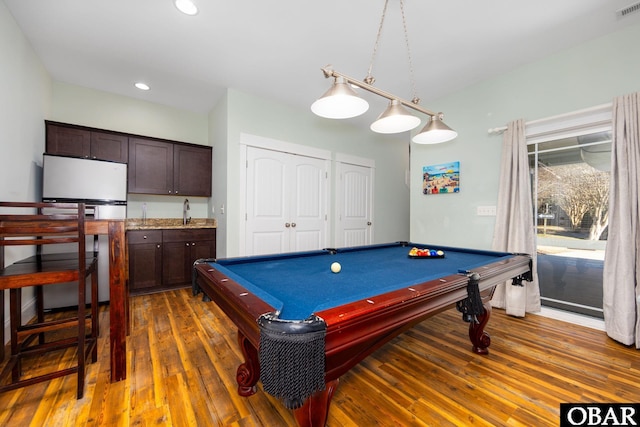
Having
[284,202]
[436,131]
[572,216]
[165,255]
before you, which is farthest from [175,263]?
[572,216]

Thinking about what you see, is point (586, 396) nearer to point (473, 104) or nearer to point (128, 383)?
point (128, 383)

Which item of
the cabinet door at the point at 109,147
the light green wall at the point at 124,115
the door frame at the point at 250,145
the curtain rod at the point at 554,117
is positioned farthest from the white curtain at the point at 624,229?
the cabinet door at the point at 109,147

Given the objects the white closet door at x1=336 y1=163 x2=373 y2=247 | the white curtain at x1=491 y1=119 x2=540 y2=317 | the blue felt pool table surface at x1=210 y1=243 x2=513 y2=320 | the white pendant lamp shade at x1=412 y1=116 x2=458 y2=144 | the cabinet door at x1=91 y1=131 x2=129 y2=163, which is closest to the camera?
the blue felt pool table surface at x1=210 y1=243 x2=513 y2=320

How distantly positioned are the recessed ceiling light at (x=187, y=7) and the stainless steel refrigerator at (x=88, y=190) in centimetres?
198

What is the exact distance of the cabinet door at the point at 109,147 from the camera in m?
3.19

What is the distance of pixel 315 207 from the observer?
13.4 ft

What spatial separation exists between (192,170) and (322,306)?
3512mm

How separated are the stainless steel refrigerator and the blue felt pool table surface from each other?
2191 millimetres

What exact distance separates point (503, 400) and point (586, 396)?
1.62ft

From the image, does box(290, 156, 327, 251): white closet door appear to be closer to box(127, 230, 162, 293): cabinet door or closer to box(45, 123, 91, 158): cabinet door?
box(127, 230, 162, 293): cabinet door

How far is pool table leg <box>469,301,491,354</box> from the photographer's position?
1.92 metres

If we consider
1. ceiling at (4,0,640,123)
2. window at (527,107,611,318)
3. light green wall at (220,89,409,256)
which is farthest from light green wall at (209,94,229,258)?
window at (527,107,611,318)

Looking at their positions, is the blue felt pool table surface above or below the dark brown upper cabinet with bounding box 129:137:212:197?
below

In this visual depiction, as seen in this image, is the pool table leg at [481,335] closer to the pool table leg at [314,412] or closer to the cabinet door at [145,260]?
the pool table leg at [314,412]
